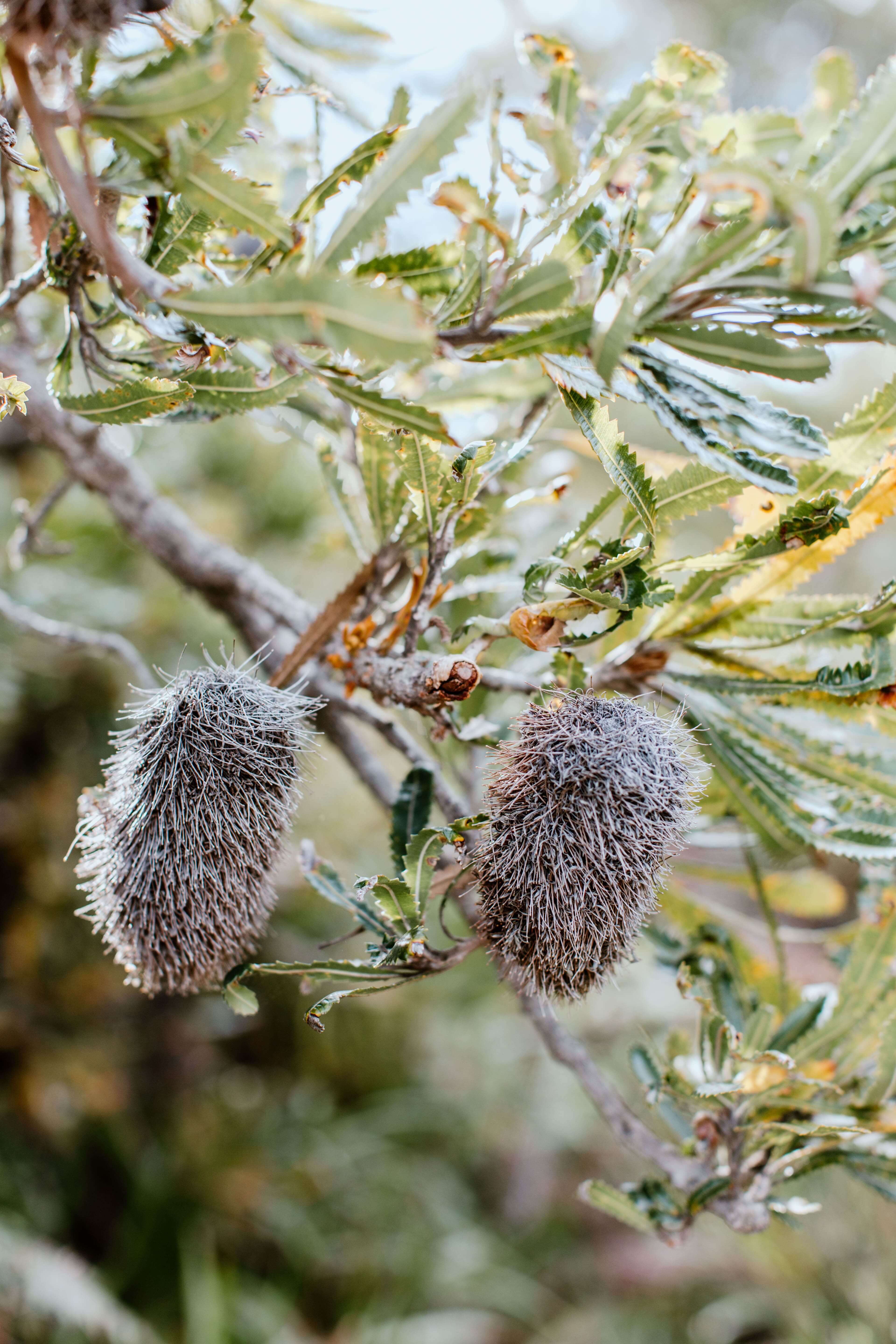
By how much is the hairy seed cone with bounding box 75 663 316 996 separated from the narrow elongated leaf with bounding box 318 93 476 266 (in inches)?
12.8

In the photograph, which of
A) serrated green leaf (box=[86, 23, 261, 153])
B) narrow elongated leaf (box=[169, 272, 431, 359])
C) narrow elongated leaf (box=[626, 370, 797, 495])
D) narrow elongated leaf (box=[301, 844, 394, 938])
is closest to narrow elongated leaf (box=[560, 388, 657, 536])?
narrow elongated leaf (box=[626, 370, 797, 495])

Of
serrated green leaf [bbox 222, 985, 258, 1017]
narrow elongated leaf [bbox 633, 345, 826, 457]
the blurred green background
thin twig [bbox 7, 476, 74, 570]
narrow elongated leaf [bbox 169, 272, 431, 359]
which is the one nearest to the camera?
narrow elongated leaf [bbox 169, 272, 431, 359]

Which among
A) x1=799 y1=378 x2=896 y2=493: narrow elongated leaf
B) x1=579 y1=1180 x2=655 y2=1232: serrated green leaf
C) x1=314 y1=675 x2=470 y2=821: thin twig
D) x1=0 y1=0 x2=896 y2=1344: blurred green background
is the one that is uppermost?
x1=799 y1=378 x2=896 y2=493: narrow elongated leaf

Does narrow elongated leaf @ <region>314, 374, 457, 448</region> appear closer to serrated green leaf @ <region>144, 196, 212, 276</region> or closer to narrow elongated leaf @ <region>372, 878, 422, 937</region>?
serrated green leaf @ <region>144, 196, 212, 276</region>

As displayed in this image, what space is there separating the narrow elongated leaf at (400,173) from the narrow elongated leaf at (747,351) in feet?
0.51

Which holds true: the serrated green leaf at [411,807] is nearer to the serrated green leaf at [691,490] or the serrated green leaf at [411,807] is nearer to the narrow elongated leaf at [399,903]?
the narrow elongated leaf at [399,903]

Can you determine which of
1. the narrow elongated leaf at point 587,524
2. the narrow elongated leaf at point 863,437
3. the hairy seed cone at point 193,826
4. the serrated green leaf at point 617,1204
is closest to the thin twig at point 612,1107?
the serrated green leaf at point 617,1204

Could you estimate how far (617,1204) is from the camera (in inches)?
26.6

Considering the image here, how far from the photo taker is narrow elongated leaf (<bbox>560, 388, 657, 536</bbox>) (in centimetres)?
50

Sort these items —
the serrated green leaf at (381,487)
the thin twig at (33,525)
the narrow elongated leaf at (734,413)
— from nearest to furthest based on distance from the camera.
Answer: the narrow elongated leaf at (734,413)
the serrated green leaf at (381,487)
the thin twig at (33,525)

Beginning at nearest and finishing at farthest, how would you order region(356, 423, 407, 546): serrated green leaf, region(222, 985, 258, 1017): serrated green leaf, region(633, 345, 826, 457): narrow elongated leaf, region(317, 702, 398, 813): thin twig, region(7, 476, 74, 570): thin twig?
1. region(633, 345, 826, 457): narrow elongated leaf
2. region(222, 985, 258, 1017): serrated green leaf
3. region(356, 423, 407, 546): serrated green leaf
4. region(317, 702, 398, 813): thin twig
5. region(7, 476, 74, 570): thin twig

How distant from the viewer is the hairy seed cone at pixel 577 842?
1.67 feet

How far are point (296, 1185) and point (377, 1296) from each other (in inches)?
15.3

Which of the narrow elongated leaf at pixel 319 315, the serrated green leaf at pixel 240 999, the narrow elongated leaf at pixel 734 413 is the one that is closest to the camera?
the narrow elongated leaf at pixel 319 315
